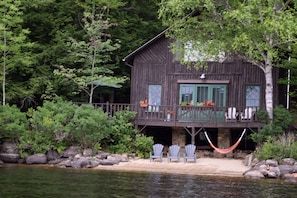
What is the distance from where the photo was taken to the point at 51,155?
2450cm

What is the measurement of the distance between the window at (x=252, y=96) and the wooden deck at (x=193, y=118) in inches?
62.6

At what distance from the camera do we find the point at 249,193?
17.2m

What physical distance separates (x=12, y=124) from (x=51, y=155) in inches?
86.3

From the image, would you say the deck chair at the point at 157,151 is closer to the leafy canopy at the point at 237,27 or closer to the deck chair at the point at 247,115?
the deck chair at the point at 247,115

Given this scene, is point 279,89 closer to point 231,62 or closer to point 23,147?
point 231,62

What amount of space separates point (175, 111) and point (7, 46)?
8.94 m

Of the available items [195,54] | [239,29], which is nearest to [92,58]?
[195,54]

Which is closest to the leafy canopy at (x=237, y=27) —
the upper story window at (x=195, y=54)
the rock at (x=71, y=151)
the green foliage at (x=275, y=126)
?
the upper story window at (x=195, y=54)

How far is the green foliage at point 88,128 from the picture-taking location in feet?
79.7

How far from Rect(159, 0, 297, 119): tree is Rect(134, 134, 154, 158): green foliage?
4.49 m

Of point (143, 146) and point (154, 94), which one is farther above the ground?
point (154, 94)

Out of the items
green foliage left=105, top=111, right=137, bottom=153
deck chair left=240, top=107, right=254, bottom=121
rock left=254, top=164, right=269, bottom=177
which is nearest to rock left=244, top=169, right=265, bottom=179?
rock left=254, top=164, right=269, bottom=177

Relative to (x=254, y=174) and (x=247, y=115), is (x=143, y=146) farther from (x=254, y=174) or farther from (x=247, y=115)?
(x=254, y=174)

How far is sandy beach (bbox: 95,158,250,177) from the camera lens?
22339 millimetres
